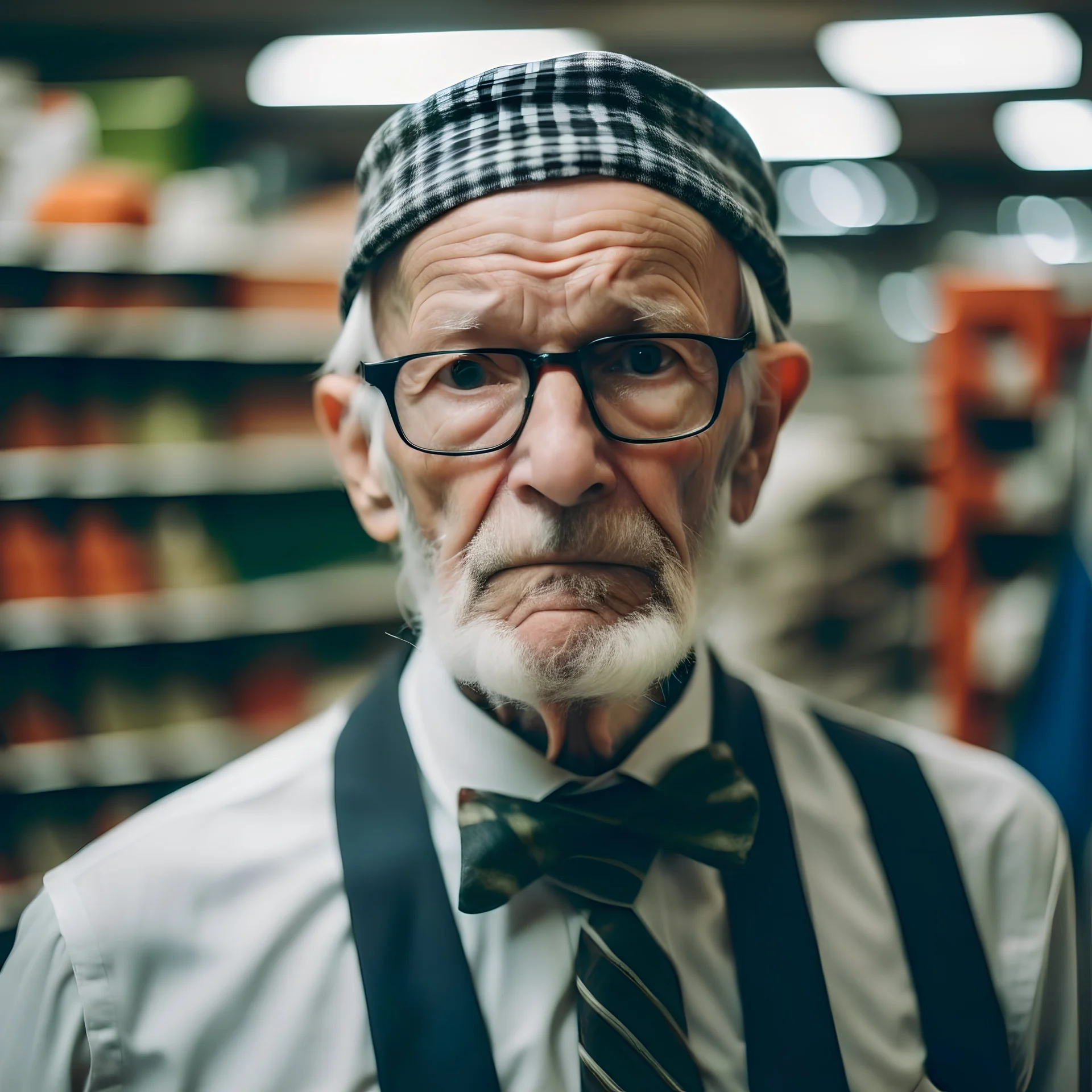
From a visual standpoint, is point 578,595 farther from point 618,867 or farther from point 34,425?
point 34,425

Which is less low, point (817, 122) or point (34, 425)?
point (817, 122)

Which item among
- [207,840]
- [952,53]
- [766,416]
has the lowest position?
[207,840]

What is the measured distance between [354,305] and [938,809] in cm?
93

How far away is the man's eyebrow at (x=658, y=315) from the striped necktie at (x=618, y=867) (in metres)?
0.45

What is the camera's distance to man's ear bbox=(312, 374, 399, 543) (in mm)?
975

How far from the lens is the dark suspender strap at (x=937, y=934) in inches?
35.3

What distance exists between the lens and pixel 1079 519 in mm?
1300

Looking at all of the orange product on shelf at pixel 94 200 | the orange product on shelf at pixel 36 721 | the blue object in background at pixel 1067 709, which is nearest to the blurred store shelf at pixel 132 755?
the orange product on shelf at pixel 36 721

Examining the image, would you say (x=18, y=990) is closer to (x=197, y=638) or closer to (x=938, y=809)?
(x=938, y=809)

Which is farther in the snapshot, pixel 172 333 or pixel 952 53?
pixel 952 53

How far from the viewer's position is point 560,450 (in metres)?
0.76

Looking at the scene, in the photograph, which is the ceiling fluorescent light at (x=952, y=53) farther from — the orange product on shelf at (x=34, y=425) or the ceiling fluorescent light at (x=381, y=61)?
the orange product on shelf at (x=34, y=425)

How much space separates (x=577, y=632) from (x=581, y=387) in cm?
23

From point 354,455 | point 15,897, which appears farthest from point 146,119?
Result: point 15,897
